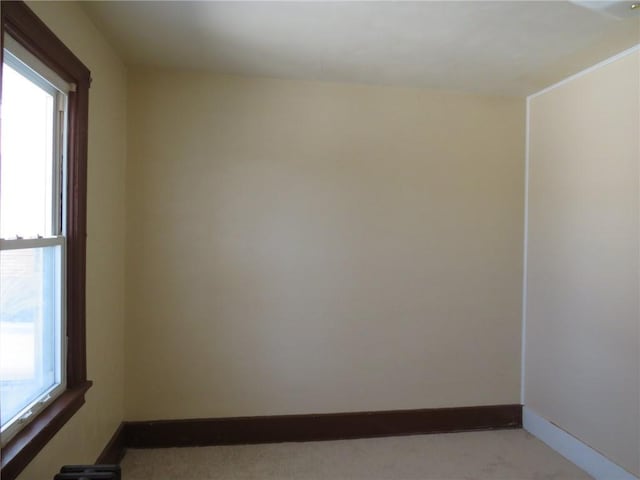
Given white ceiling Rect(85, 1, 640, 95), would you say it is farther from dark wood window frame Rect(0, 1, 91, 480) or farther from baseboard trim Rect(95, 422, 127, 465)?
baseboard trim Rect(95, 422, 127, 465)

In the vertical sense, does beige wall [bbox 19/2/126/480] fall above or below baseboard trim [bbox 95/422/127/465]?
above

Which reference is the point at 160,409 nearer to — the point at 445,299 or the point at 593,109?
the point at 445,299

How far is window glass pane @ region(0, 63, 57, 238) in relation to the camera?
139 cm

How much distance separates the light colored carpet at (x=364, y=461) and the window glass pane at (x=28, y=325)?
3.36ft

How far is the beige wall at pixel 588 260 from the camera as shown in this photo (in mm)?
2164

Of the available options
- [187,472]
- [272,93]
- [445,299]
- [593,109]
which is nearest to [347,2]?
[272,93]

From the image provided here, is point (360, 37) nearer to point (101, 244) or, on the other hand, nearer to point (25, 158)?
point (25, 158)

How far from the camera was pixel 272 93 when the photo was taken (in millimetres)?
2646

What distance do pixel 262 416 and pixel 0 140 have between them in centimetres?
218

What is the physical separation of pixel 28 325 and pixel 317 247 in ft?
5.49

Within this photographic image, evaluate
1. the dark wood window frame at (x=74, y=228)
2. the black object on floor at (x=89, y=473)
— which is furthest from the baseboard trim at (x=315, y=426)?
the black object on floor at (x=89, y=473)

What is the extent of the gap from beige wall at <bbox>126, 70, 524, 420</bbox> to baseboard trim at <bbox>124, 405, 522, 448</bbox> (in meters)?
0.06

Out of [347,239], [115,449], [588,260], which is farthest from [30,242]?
[588,260]

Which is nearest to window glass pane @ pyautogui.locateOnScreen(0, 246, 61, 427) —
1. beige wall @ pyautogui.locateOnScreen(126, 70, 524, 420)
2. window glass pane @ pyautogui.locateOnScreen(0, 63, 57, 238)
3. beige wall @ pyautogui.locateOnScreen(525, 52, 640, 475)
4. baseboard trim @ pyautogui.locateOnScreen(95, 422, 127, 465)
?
window glass pane @ pyautogui.locateOnScreen(0, 63, 57, 238)
